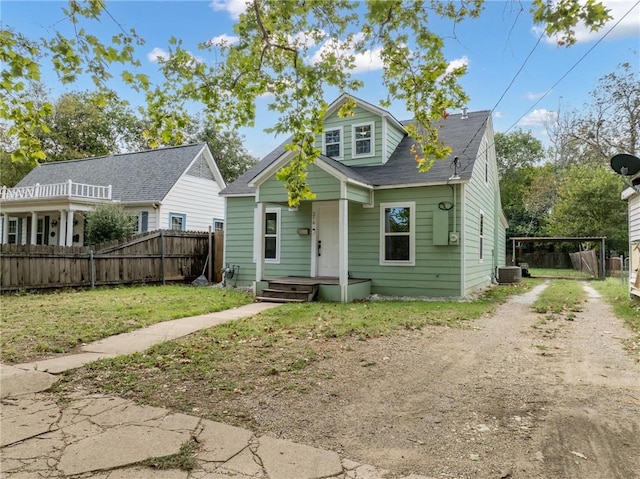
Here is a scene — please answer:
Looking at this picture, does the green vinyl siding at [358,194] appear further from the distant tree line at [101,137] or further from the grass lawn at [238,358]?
the distant tree line at [101,137]

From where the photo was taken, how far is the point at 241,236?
12.6 meters

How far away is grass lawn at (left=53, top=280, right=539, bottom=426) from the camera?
363cm

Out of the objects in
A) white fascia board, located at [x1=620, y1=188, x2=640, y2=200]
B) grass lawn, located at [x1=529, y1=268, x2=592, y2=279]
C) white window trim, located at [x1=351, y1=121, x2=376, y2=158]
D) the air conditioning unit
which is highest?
white window trim, located at [x1=351, y1=121, x2=376, y2=158]

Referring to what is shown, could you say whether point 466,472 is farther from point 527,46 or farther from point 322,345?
point 527,46

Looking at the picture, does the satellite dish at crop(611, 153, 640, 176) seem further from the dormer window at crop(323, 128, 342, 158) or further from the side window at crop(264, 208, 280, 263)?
the side window at crop(264, 208, 280, 263)

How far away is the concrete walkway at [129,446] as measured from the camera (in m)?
2.35

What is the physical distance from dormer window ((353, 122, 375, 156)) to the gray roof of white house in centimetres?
46

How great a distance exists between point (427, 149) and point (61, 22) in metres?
4.88

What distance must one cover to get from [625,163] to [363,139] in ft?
20.4

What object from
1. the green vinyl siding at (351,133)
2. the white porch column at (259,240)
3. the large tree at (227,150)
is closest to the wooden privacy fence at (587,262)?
the green vinyl siding at (351,133)

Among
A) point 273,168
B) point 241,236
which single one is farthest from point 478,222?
point 241,236

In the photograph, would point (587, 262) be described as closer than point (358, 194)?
No

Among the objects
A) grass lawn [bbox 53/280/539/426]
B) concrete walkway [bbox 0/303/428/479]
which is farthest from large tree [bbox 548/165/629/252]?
concrete walkway [bbox 0/303/428/479]

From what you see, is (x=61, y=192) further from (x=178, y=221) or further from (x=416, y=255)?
(x=416, y=255)
